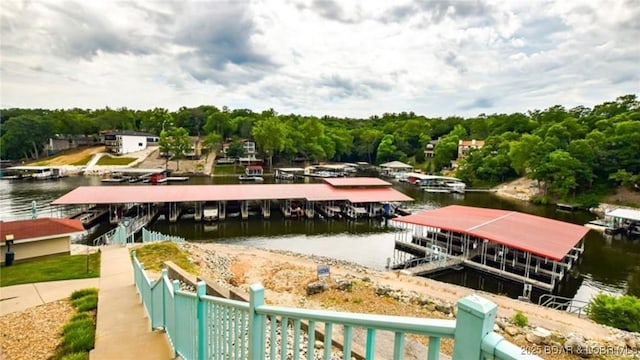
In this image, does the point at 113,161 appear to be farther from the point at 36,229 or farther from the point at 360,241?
the point at 36,229

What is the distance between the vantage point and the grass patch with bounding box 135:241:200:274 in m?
12.8

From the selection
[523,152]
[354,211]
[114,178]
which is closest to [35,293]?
[354,211]

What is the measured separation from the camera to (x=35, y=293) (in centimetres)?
845

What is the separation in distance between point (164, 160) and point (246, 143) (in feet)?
50.7

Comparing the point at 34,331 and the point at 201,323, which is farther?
the point at 34,331

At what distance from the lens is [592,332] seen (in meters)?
11.2

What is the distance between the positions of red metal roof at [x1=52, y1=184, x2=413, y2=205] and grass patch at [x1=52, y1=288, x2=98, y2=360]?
63.6 feet

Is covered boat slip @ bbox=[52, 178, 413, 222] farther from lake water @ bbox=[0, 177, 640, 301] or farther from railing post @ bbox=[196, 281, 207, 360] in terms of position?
railing post @ bbox=[196, 281, 207, 360]

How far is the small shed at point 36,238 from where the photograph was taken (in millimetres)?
12396

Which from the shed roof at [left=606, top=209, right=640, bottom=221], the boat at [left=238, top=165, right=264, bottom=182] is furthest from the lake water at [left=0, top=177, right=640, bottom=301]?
the boat at [left=238, top=165, right=264, bottom=182]

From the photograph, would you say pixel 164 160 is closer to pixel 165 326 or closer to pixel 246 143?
pixel 246 143

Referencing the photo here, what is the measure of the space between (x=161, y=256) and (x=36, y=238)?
438 cm

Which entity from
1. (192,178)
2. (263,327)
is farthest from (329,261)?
(192,178)

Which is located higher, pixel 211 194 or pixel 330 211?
pixel 211 194
